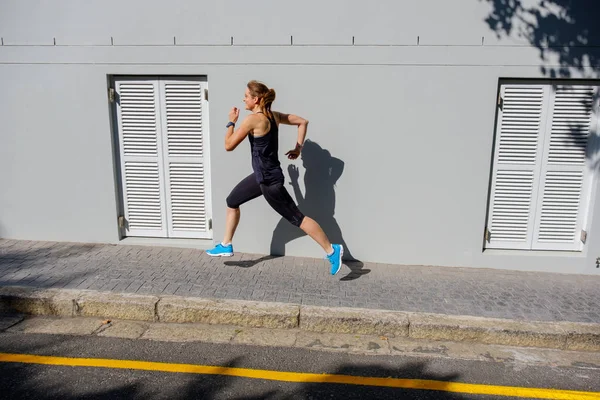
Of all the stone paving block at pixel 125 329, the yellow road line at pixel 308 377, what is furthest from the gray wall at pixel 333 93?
the yellow road line at pixel 308 377

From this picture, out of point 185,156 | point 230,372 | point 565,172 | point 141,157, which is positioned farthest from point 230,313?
point 565,172

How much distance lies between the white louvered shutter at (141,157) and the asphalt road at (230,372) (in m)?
2.16

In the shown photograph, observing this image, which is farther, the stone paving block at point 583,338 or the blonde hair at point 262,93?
the blonde hair at point 262,93

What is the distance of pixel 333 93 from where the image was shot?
17.4ft

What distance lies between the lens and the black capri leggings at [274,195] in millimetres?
4922

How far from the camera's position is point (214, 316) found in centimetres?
432

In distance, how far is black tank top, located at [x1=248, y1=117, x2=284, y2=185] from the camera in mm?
4840

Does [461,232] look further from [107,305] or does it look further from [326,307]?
[107,305]

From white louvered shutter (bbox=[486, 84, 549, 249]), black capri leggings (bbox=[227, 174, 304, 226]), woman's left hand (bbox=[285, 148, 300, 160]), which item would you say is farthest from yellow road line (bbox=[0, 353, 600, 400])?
white louvered shutter (bbox=[486, 84, 549, 249])

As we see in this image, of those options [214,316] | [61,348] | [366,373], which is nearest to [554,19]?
[366,373]

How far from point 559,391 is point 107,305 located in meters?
3.93

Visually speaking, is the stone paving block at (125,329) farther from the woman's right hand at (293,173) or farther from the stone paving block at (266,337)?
the woman's right hand at (293,173)

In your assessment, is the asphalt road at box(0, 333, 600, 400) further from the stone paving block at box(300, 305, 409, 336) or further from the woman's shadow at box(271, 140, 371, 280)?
the woman's shadow at box(271, 140, 371, 280)

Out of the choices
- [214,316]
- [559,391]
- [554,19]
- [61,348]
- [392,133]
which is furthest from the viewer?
[392,133]
